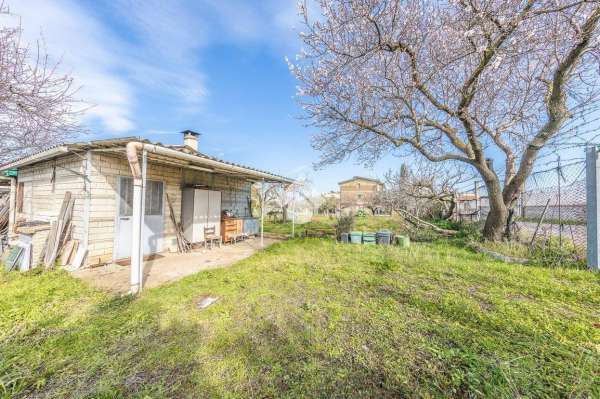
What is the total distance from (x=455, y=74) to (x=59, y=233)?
10265 mm

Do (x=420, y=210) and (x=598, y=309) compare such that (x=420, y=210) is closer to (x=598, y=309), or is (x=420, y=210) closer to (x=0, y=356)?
(x=598, y=309)

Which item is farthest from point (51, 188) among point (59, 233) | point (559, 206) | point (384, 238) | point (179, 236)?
point (559, 206)

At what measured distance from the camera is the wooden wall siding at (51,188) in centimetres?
496

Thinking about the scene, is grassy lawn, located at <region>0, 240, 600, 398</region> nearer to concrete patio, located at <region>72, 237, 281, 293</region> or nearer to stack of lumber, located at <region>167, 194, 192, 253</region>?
concrete patio, located at <region>72, 237, 281, 293</region>

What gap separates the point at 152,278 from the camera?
14.0 feet

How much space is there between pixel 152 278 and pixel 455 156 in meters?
8.87

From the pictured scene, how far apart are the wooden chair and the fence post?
9.23 metres

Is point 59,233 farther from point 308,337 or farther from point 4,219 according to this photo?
point 308,337

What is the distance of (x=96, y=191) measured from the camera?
16.0 feet

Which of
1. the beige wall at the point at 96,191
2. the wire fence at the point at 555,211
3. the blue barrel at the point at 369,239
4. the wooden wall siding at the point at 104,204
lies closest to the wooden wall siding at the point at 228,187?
the beige wall at the point at 96,191

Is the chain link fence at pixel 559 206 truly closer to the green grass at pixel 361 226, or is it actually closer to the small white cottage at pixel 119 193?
the green grass at pixel 361 226

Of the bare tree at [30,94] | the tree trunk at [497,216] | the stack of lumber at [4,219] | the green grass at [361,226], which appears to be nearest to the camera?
the bare tree at [30,94]

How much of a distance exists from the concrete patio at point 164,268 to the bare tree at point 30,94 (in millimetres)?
2746

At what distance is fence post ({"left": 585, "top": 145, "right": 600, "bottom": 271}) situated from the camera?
168 inches
